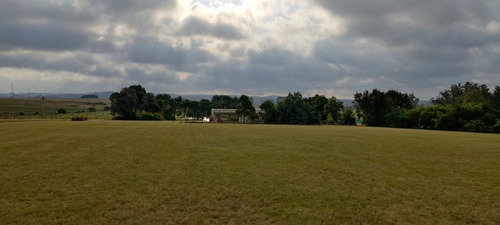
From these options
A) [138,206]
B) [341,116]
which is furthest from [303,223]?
[341,116]

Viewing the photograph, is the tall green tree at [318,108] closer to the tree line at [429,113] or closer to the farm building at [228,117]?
the tree line at [429,113]

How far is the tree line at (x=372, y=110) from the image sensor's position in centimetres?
5449

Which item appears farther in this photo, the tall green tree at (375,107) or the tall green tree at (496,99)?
the tall green tree at (496,99)

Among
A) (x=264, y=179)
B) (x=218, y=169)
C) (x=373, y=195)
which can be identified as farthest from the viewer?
(x=218, y=169)

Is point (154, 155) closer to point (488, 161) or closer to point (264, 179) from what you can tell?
point (264, 179)

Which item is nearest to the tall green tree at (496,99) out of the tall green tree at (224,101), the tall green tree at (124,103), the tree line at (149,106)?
the tree line at (149,106)

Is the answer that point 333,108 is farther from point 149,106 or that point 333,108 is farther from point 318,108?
point 149,106

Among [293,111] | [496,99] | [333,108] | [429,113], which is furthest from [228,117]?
[496,99]

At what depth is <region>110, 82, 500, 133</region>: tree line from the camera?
54.5 meters

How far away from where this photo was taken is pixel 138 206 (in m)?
7.69

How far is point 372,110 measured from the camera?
73250 millimetres

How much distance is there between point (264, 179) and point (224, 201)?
2737 mm

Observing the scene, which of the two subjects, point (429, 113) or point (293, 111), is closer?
point (429, 113)

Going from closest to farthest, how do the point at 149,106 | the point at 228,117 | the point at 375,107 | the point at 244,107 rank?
the point at 375,107
the point at 244,107
the point at 228,117
the point at 149,106
